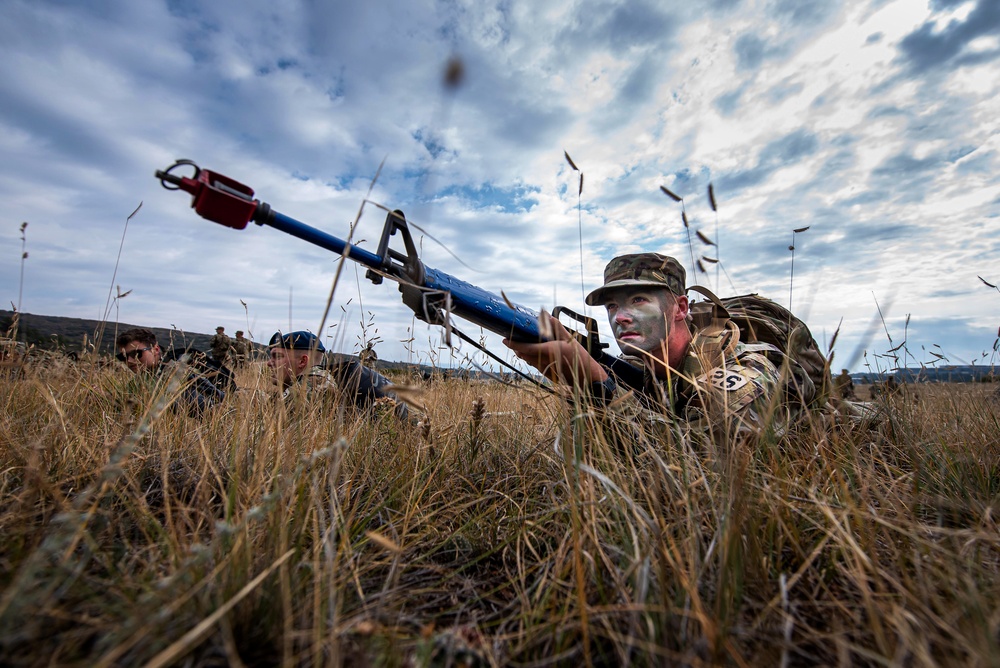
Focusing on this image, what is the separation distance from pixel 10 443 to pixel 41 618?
54.9 inches

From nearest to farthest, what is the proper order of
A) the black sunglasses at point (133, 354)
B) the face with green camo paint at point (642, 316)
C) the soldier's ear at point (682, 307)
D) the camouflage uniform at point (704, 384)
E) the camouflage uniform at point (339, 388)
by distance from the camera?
the camouflage uniform at point (704, 384)
the camouflage uniform at point (339, 388)
the face with green camo paint at point (642, 316)
the soldier's ear at point (682, 307)
the black sunglasses at point (133, 354)

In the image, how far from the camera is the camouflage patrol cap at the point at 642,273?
10.0ft

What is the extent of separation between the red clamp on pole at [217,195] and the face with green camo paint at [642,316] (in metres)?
2.33

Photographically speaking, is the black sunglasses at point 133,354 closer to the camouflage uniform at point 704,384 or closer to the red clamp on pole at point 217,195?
the red clamp on pole at point 217,195

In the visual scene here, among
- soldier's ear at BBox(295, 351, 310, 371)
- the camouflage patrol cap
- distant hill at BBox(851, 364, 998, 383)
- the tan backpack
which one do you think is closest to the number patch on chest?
the tan backpack

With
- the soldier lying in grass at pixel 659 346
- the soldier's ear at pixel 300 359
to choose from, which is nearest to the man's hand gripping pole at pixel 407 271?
the soldier lying in grass at pixel 659 346

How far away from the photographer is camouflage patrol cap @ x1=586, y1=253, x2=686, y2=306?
306 cm

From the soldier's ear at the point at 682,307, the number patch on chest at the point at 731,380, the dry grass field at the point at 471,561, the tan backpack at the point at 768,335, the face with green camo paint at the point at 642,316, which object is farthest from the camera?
the soldier's ear at the point at 682,307

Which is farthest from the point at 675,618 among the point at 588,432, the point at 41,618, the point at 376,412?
the point at 376,412

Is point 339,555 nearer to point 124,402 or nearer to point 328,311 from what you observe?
point 328,311

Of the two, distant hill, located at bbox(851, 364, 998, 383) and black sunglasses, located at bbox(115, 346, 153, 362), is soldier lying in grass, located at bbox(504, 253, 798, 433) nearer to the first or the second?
distant hill, located at bbox(851, 364, 998, 383)

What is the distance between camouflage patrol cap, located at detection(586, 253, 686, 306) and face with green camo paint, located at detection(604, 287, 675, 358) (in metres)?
0.07

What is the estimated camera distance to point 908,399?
2.94 m

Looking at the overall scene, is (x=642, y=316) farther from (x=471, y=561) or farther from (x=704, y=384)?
(x=471, y=561)
